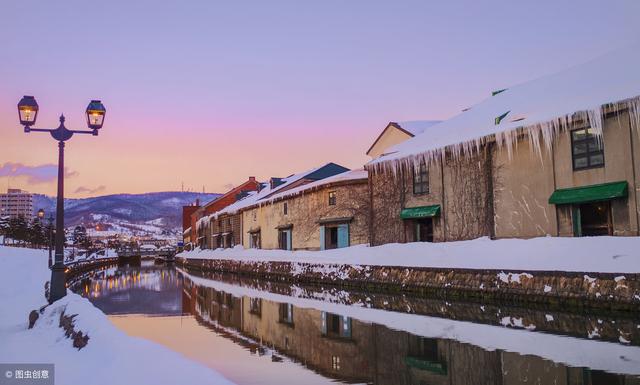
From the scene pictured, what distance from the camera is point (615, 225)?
21.3 m

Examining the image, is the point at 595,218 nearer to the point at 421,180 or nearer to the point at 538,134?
the point at 538,134

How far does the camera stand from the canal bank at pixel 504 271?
50.3ft

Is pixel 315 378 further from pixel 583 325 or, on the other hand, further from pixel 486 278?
pixel 486 278

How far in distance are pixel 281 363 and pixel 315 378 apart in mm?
1440

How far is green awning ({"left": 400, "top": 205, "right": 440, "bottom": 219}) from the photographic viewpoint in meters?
29.3

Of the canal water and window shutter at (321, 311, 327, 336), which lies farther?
window shutter at (321, 311, 327, 336)

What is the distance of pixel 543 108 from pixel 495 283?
10537 millimetres

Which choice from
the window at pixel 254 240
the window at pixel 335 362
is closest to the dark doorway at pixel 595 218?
the window at pixel 335 362

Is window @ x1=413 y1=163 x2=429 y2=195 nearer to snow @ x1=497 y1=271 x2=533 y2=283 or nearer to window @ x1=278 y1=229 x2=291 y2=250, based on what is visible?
snow @ x1=497 y1=271 x2=533 y2=283

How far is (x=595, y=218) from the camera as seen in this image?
22500 mm

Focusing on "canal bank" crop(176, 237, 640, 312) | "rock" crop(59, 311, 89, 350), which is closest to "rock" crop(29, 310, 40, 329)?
"rock" crop(59, 311, 89, 350)

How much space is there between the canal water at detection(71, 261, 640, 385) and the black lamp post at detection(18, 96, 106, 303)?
2.17 metres

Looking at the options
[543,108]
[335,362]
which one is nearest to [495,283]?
[335,362]

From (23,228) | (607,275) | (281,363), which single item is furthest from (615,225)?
(23,228)
